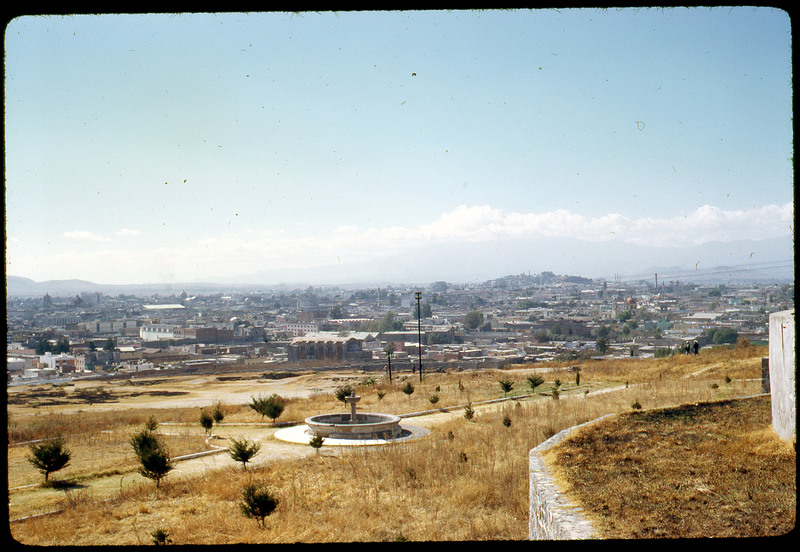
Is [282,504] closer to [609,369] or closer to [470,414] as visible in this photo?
[470,414]

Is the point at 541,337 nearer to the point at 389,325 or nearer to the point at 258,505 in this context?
the point at 389,325

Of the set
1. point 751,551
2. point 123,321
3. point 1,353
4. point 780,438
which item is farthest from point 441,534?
point 123,321

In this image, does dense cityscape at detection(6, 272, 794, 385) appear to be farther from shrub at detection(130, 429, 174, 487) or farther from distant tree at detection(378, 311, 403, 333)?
shrub at detection(130, 429, 174, 487)

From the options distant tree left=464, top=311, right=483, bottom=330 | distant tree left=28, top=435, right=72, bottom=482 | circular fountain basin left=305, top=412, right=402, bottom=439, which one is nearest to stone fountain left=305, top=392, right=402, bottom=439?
circular fountain basin left=305, top=412, right=402, bottom=439

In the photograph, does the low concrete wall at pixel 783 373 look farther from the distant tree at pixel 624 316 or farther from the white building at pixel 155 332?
the white building at pixel 155 332

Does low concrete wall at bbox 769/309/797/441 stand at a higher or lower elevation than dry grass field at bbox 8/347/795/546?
higher

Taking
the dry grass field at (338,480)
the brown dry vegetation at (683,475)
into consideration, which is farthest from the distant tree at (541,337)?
the brown dry vegetation at (683,475)
